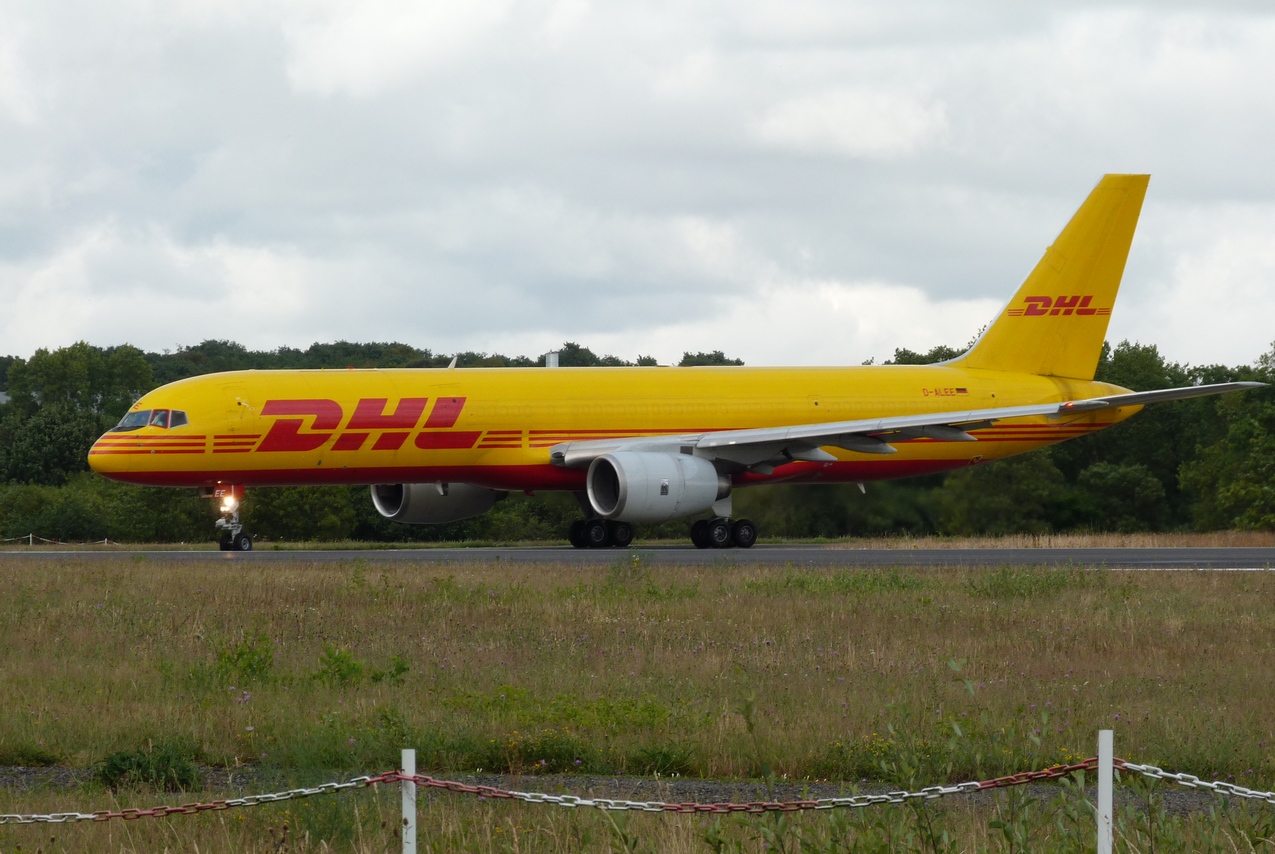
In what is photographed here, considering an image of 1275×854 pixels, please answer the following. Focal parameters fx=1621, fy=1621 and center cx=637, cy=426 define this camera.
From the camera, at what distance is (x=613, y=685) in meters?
12.9

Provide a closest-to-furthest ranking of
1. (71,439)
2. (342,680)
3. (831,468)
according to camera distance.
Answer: (342,680) < (831,468) < (71,439)

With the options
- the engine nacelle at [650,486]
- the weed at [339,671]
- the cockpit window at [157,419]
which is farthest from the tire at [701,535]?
the weed at [339,671]

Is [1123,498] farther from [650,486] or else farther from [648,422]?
[650,486]

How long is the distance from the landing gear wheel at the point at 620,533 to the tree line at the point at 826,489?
339cm

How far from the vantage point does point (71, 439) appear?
245 ft

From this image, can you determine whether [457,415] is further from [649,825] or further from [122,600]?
[649,825]

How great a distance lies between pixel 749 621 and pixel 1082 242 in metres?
24.8

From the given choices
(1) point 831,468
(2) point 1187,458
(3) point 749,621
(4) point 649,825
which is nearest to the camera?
(4) point 649,825

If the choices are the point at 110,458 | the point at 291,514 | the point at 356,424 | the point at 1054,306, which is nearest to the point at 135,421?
the point at 110,458

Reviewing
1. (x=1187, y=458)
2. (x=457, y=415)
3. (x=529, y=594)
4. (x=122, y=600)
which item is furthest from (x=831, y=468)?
(x=1187, y=458)

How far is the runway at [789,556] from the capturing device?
87.8ft

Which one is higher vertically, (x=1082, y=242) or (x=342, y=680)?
(x=1082, y=242)

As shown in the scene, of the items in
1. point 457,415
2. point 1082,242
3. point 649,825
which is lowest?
point 649,825

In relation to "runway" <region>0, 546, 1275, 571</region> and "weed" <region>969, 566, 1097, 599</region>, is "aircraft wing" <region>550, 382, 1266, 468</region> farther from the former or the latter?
"weed" <region>969, 566, 1097, 599</region>
